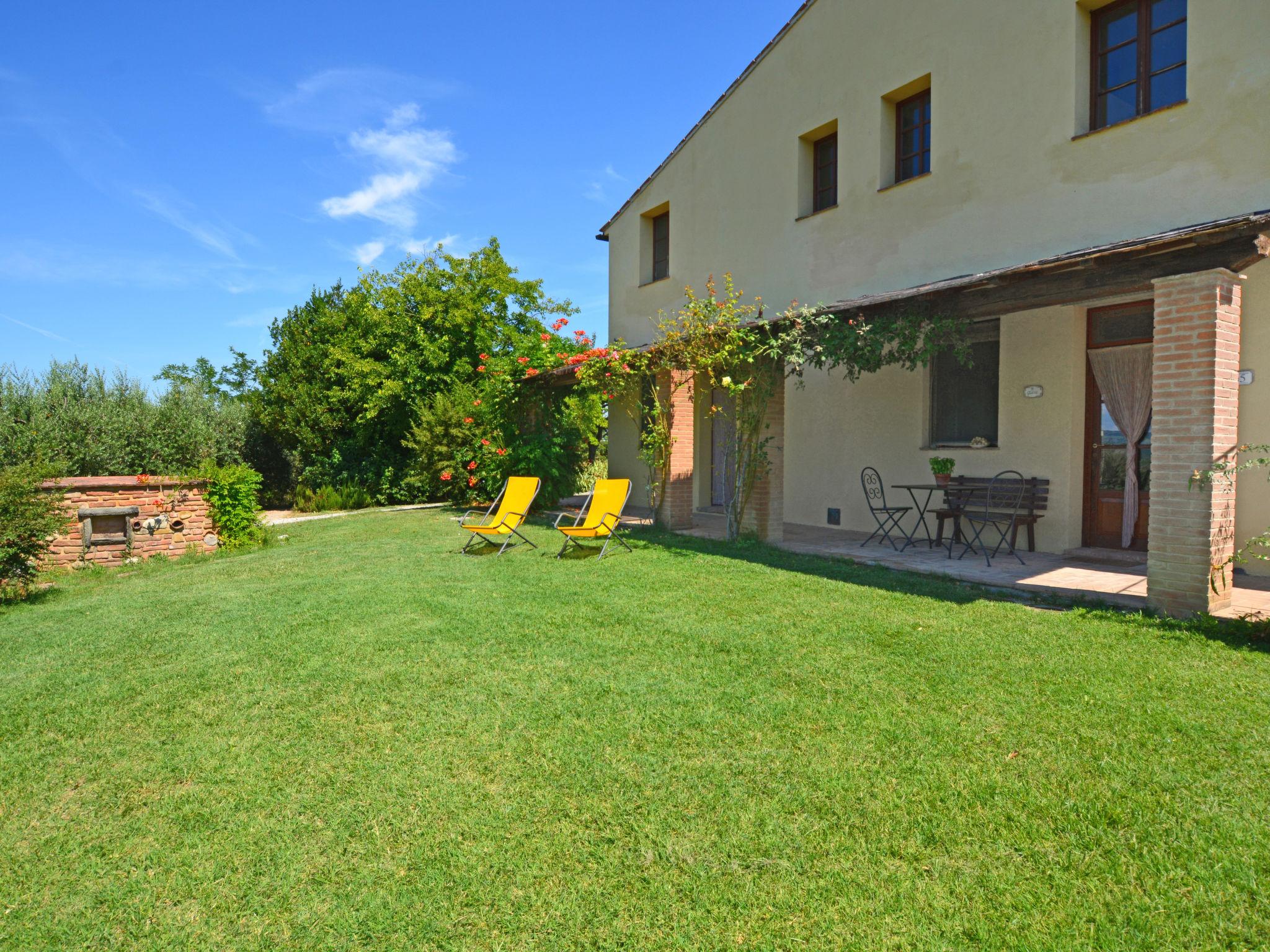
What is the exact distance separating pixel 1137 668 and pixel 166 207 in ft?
64.2

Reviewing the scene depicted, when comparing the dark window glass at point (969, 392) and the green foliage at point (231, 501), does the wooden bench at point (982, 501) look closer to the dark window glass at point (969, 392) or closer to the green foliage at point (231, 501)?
the dark window glass at point (969, 392)

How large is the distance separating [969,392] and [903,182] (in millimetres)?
2894

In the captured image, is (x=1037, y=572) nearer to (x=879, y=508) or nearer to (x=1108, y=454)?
(x=1108, y=454)

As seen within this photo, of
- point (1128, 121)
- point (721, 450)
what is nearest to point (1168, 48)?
point (1128, 121)

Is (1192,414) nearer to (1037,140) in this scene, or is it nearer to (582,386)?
(1037,140)

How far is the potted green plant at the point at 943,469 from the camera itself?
28.2 feet

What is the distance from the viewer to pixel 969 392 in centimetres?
885

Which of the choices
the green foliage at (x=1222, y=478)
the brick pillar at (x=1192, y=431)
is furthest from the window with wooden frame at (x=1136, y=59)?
the green foliage at (x=1222, y=478)

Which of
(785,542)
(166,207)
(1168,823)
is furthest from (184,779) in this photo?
(166,207)

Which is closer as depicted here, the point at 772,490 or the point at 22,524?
the point at 22,524

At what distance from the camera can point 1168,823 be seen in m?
2.48

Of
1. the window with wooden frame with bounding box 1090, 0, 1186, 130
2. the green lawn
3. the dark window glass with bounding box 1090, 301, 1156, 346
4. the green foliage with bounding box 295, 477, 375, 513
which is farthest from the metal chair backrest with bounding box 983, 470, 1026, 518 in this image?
the green foliage with bounding box 295, 477, 375, 513

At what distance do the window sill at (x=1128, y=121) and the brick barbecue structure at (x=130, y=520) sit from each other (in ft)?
37.7

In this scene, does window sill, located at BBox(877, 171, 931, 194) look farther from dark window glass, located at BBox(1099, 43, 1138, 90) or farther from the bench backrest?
the bench backrest
